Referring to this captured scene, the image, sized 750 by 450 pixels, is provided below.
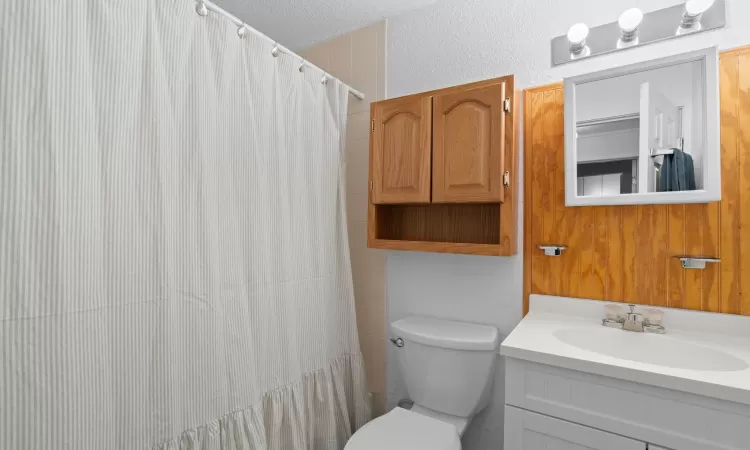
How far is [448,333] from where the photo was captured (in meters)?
1.51

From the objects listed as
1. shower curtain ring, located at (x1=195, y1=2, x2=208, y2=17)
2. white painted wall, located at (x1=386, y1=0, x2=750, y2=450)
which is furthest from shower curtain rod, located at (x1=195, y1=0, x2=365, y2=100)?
white painted wall, located at (x1=386, y1=0, x2=750, y2=450)

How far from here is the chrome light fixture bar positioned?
121 cm

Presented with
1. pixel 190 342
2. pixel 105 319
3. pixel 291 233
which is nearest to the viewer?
pixel 105 319

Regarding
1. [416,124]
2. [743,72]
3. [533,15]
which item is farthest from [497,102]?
[743,72]

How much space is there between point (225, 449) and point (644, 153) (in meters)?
1.77

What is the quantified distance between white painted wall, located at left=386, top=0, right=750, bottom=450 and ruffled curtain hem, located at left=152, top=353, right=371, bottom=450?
219 mm

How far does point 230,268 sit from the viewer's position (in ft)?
4.07

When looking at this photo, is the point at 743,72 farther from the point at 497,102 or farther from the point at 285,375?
the point at 285,375

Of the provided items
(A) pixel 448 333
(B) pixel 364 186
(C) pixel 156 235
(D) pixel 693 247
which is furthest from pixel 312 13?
(D) pixel 693 247

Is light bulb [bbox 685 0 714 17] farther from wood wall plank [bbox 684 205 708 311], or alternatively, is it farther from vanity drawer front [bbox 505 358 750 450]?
vanity drawer front [bbox 505 358 750 450]

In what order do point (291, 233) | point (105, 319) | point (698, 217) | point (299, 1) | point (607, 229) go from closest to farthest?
point (105, 319), point (698, 217), point (607, 229), point (291, 233), point (299, 1)

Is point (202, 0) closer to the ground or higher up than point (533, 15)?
closer to the ground

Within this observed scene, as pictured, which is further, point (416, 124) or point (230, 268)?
point (416, 124)

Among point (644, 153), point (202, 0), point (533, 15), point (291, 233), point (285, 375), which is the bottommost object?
point (285, 375)
